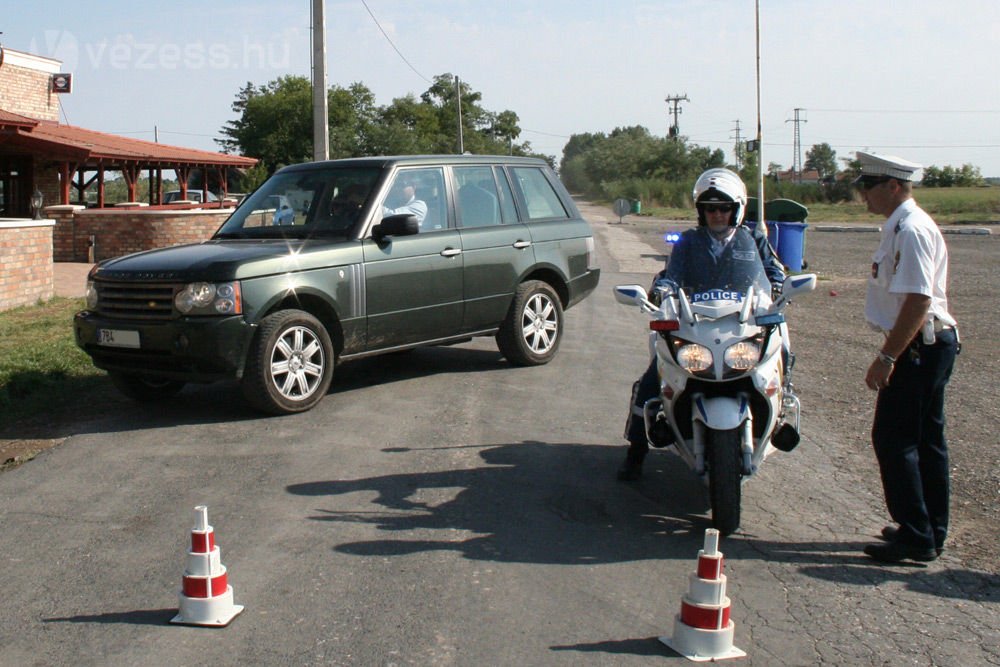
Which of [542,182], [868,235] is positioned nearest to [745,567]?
[542,182]

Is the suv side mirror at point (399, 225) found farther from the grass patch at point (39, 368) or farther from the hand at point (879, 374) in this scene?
the hand at point (879, 374)

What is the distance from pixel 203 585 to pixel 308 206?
5.18 m

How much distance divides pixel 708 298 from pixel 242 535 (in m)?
2.60

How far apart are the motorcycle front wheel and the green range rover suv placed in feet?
12.0

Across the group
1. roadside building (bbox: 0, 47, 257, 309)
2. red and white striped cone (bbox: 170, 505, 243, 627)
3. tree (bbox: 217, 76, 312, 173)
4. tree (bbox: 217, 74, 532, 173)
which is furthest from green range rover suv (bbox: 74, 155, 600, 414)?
tree (bbox: 217, 76, 312, 173)

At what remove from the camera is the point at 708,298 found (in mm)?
5484

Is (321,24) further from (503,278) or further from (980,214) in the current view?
(980,214)

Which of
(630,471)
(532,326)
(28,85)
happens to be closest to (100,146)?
(28,85)

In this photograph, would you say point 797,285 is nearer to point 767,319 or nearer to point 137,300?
point 767,319

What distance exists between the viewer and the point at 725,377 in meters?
5.27

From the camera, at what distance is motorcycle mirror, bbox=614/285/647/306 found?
222 inches

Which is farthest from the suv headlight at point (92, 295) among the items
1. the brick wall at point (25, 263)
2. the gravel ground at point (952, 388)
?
the brick wall at point (25, 263)

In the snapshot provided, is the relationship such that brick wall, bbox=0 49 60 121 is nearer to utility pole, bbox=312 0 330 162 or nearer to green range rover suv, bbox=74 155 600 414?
utility pole, bbox=312 0 330 162

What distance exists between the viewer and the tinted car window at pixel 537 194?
10359mm
